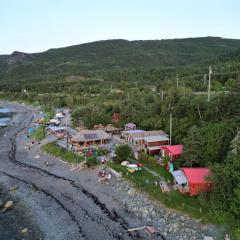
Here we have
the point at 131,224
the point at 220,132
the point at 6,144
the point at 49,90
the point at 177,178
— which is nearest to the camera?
the point at 131,224

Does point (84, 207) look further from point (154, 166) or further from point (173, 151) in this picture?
point (173, 151)

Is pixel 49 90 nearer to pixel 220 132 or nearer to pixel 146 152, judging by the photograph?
pixel 146 152

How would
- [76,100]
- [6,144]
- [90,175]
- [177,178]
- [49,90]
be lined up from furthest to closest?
[49,90]
[76,100]
[6,144]
[90,175]
[177,178]

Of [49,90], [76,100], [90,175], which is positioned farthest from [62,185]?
[49,90]

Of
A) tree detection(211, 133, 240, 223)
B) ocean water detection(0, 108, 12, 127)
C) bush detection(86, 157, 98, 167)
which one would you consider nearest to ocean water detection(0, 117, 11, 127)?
ocean water detection(0, 108, 12, 127)

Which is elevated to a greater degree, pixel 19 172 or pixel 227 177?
pixel 227 177

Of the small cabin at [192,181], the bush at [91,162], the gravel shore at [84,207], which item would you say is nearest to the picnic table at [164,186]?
the small cabin at [192,181]

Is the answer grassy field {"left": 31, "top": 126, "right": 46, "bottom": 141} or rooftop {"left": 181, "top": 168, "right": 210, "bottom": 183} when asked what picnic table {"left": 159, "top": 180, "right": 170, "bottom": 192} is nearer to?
rooftop {"left": 181, "top": 168, "right": 210, "bottom": 183}
